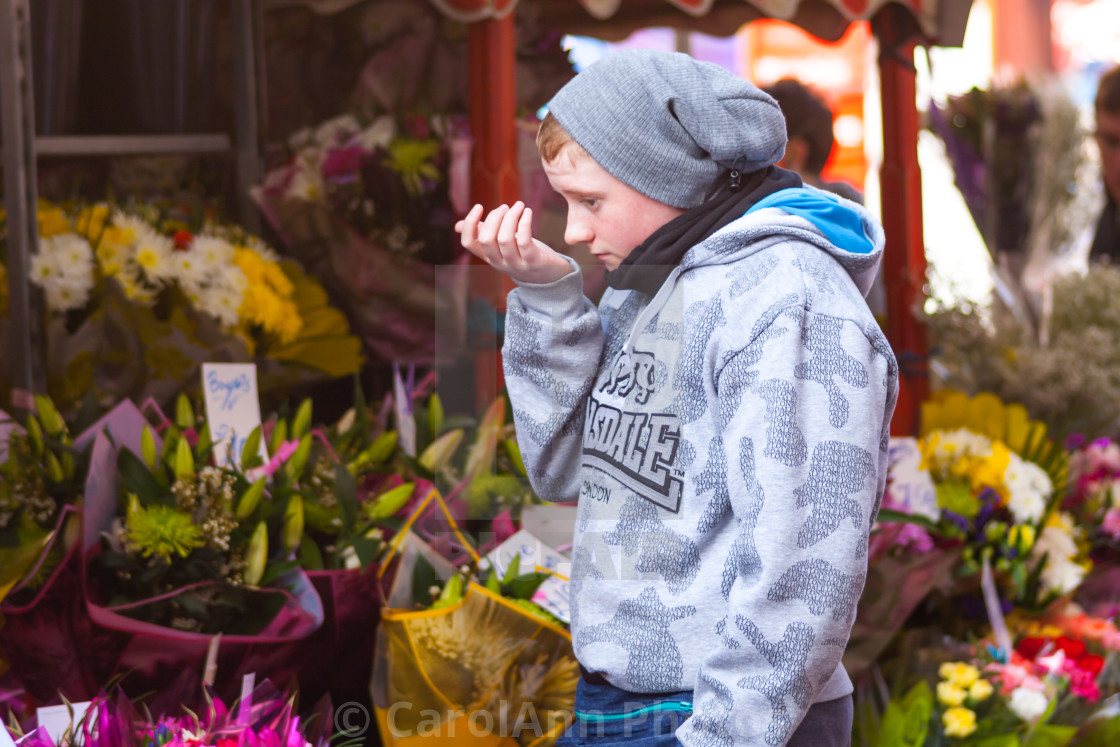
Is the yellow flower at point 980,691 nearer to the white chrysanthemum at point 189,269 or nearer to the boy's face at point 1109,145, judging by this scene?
the white chrysanthemum at point 189,269

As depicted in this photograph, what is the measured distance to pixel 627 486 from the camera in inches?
38.4

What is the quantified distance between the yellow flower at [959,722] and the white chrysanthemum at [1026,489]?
499 mm

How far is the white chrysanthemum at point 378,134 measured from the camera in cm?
196

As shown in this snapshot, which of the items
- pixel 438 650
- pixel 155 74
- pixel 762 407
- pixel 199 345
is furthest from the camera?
pixel 155 74

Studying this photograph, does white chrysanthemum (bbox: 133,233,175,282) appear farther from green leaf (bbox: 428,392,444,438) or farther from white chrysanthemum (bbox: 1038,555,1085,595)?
white chrysanthemum (bbox: 1038,555,1085,595)

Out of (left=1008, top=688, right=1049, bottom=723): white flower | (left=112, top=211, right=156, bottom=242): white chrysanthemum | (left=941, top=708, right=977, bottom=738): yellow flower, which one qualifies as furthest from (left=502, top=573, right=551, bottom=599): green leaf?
(left=112, top=211, right=156, bottom=242): white chrysanthemum

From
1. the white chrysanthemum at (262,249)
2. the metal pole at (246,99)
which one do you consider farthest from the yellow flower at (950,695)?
the metal pole at (246,99)

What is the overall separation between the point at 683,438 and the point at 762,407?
0.41 ft

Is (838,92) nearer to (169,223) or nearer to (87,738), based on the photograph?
(169,223)

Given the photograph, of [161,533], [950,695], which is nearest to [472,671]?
[161,533]

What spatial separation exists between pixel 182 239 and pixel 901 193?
1.86 meters

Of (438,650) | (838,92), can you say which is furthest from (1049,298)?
(438,650)

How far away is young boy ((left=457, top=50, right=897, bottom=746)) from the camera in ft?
2.68

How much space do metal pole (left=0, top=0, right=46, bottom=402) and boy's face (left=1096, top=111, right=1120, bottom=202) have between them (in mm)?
2649
